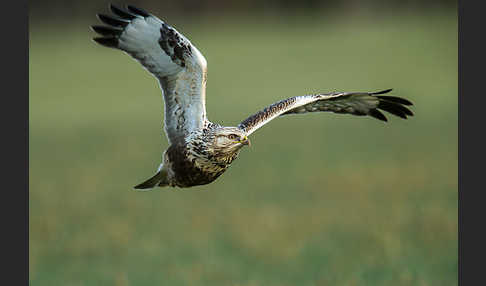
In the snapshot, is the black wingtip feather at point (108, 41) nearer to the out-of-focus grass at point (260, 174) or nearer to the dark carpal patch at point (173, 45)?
the dark carpal patch at point (173, 45)

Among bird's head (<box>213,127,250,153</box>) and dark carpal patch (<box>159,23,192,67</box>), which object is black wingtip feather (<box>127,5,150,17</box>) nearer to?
dark carpal patch (<box>159,23,192,67</box>)

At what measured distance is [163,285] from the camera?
27.9 ft

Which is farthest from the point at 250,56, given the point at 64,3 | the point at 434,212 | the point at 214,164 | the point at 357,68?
the point at 214,164

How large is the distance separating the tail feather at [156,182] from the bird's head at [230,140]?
0.32 metres

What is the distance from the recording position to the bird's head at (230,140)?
2885mm

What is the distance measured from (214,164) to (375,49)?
82.3 ft

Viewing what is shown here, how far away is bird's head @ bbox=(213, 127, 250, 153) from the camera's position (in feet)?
9.47

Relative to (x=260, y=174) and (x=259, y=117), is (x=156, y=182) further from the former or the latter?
(x=260, y=174)

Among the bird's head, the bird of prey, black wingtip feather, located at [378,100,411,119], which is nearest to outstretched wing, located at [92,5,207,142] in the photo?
the bird of prey

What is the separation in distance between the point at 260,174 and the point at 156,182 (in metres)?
11.6

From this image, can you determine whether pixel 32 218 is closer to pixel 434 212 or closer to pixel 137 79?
pixel 434 212

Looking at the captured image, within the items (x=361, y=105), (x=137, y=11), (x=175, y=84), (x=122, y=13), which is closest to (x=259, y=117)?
(x=175, y=84)

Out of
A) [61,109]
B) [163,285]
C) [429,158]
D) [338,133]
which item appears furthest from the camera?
[61,109]

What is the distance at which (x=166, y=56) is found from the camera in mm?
3658
